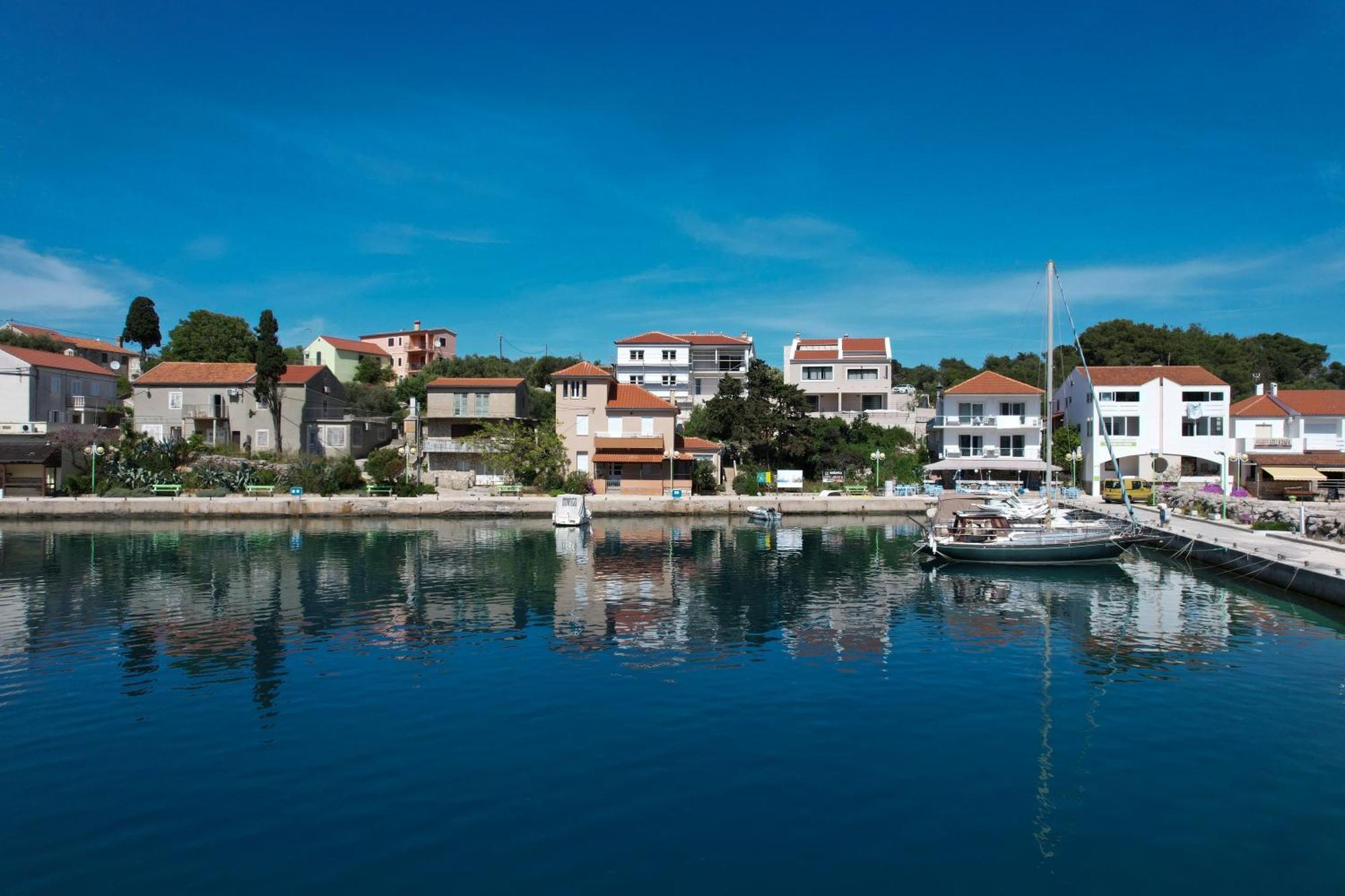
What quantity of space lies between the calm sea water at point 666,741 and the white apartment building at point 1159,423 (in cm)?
3368

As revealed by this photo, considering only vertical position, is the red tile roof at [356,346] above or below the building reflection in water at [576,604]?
above

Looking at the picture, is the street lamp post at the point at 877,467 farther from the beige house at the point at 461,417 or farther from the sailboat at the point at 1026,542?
the beige house at the point at 461,417

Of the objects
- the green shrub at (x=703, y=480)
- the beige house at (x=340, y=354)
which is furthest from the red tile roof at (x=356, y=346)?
the green shrub at (x=703, y=480)

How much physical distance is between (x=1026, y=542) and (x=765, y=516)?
17238mm

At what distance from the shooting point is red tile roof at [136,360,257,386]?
59094 mm

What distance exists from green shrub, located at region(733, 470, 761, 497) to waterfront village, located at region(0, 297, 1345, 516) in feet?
0.57

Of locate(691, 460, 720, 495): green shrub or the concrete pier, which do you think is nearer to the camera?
the concrete pier

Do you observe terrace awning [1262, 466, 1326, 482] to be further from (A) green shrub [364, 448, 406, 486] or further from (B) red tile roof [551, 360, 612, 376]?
(A) green shrub [364, 448, 406, 486]

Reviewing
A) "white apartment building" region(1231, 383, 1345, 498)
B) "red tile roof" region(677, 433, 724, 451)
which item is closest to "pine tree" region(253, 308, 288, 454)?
"red tile roof" region(677, 433, 724, 451)

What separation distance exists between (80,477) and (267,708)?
48038 mm

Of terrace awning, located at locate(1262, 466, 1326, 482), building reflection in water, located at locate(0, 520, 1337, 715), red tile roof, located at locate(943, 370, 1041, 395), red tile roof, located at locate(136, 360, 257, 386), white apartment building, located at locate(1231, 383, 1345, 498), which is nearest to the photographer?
building reflection in water, located at locate(0, 520, 1337, 715)

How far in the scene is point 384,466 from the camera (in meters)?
56.5

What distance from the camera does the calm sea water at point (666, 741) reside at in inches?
389

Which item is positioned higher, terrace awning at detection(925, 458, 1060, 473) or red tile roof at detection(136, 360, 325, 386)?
red tile roof at detection(136, 360, 325, 386)
